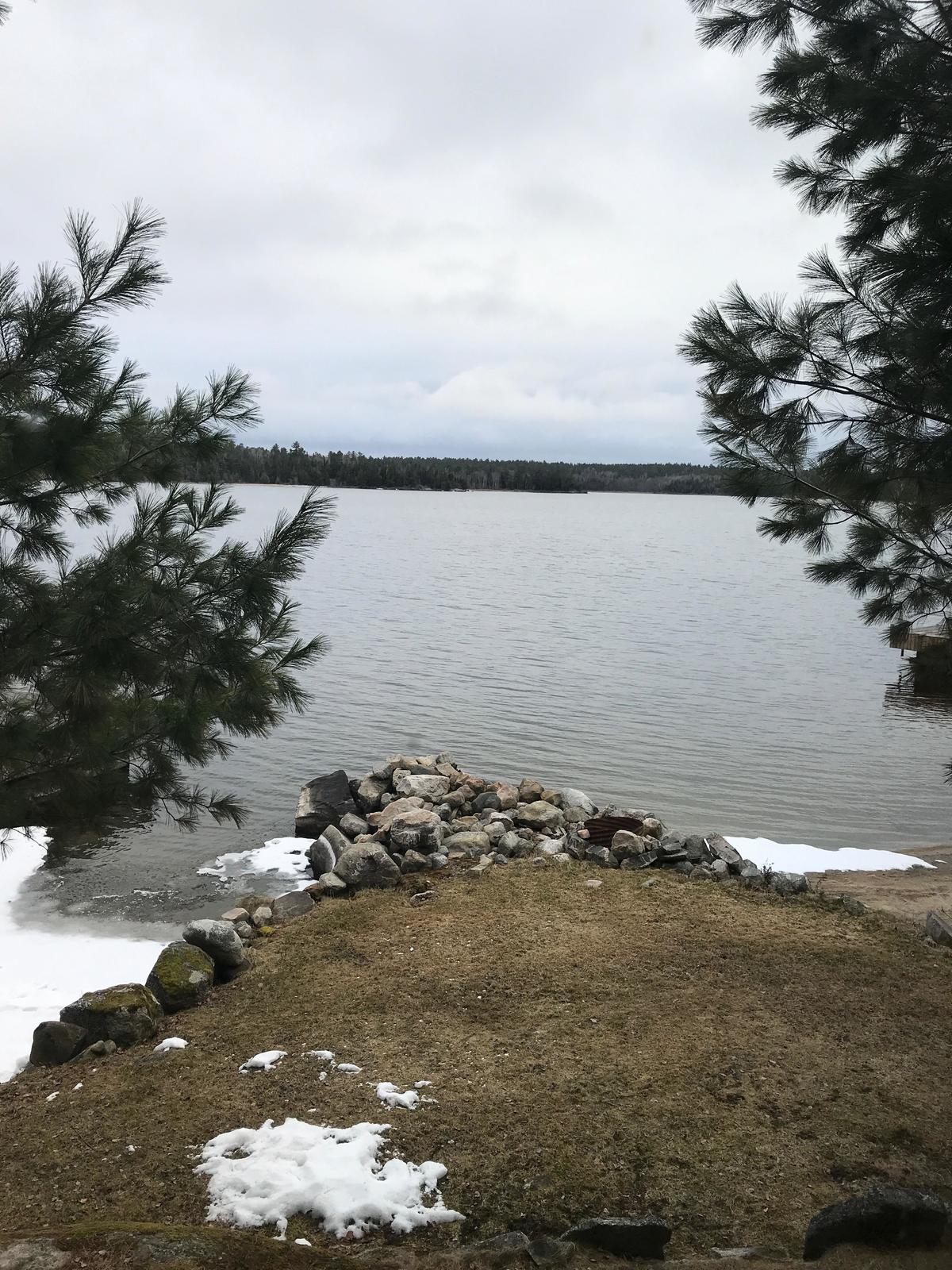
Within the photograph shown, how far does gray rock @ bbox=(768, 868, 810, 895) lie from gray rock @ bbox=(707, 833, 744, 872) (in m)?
0.38

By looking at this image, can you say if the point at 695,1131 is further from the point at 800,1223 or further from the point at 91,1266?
the point at 91,1266

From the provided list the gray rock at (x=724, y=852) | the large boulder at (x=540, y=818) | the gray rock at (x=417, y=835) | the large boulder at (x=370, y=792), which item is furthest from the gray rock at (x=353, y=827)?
the gray rock at (x=724, y=852)

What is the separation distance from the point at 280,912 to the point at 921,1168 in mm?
5394

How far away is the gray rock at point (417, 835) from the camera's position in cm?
940

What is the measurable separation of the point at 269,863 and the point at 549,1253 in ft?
24.8

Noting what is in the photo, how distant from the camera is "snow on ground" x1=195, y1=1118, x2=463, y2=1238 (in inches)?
153

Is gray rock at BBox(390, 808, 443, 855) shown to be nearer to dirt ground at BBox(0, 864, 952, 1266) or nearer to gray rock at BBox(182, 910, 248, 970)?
dirt ground at BBox(0, 864, 952, 1266)

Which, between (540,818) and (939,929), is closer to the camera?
(939,929)

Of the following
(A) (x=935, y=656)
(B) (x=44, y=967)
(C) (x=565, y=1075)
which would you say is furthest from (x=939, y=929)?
(B) (x=44, y=967)

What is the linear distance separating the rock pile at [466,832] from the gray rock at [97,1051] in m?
2.97

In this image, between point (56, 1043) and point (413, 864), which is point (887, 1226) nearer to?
point (56, 1043)

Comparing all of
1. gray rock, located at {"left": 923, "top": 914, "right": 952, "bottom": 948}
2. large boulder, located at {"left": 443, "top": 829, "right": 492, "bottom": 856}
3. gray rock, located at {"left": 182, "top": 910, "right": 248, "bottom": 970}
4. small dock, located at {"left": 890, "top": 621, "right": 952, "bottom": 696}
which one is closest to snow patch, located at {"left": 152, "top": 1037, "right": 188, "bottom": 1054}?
gray rock, located at {"left": 182, "top": 910, "right": 248, "bottom": 970}

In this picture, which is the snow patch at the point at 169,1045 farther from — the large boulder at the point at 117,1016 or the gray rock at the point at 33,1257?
the gray rock at the point at 33,1257

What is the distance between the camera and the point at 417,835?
9.41 m
